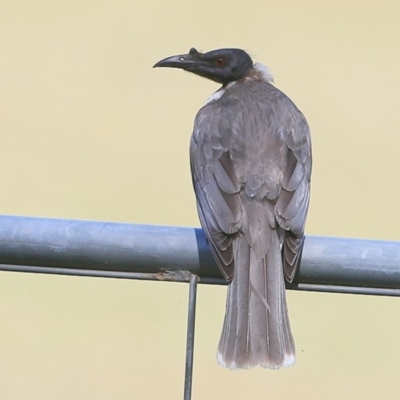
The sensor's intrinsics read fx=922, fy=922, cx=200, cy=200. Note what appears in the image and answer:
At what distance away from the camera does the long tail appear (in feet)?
12.2

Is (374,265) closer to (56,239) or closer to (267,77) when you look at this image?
(56,239)

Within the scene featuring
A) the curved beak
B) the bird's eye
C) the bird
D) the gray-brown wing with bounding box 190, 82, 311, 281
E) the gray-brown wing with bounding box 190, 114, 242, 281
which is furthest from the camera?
the bird's eye

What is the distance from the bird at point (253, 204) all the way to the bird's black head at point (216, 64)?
0.15 m

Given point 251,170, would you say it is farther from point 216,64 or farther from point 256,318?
point 216,64

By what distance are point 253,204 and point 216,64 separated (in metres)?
2.39

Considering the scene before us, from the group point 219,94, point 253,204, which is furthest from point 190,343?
point 219,94

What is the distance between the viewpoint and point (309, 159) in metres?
5.39

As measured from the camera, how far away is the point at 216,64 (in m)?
6.92

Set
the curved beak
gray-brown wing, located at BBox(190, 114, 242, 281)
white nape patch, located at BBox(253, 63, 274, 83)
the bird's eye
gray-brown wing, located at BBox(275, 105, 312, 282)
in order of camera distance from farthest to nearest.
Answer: white nape patch, located at BBox(253, 63, 274, 83) → the bird's eye → the curved beak → gray-brown wing, located at BBox(190, 114, 242, 281) → gray-brown wing, located at BBox(275, 105, 312, 282)

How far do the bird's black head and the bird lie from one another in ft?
0.50

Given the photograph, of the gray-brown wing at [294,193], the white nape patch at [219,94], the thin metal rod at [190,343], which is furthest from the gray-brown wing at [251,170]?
the thin metal rod at [190,343]

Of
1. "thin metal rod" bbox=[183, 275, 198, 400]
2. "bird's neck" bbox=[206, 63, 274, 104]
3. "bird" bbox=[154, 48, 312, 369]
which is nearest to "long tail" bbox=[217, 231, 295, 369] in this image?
"bird" bbox=[154, 48, 312, 369]

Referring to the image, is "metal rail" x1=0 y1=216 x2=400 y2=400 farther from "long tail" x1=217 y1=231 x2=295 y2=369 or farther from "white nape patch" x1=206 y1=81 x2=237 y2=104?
"white nape patch" x1=206 y1=81 x2=237 y2=104

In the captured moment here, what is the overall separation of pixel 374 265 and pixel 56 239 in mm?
1042
